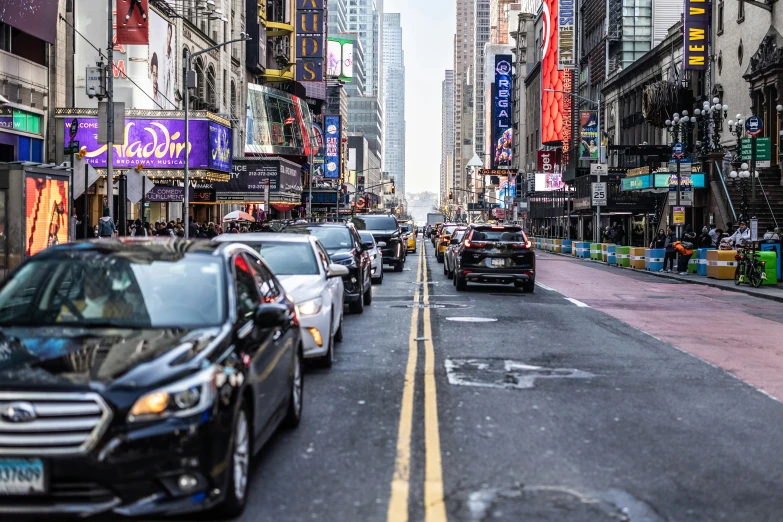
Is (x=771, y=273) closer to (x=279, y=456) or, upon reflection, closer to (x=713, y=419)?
(x=713, y=419)

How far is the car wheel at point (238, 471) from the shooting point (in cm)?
559

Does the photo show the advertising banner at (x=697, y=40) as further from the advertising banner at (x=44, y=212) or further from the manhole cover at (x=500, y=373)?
A: the manhole cover at (x=500, y=373)

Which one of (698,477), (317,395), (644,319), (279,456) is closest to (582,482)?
(698,477)

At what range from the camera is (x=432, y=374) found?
1112 centimetres

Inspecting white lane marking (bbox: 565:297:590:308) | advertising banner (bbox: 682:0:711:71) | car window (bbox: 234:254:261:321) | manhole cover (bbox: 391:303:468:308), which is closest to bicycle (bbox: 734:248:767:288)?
Answer: white lane marking (bbox: 565:297:590:308)

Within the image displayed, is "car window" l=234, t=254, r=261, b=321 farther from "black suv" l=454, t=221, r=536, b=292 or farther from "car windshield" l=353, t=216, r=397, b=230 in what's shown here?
"car windshield" l=353, t=216, r=397, b=230

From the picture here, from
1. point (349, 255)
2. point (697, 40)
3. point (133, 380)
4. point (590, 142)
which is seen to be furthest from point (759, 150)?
point (133, 380)

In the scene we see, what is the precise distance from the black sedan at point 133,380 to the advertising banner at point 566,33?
323 feet

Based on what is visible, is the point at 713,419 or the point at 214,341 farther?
the point at 713,419

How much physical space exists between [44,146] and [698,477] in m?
33.0

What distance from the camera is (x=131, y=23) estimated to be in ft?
114

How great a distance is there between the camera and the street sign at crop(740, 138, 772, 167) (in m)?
36.2

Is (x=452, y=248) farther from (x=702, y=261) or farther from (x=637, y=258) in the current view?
(x=637, y=258)

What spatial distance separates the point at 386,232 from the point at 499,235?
9685mm
